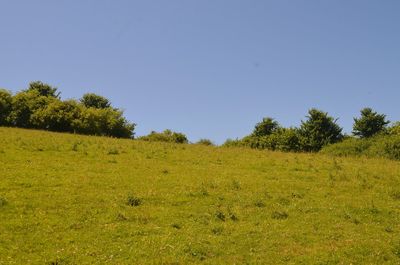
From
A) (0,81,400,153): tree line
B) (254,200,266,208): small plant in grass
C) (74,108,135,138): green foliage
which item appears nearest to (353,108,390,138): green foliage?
(0,81,400,153): tree line

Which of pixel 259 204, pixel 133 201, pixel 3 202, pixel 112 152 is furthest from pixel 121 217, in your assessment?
pixel 112 152

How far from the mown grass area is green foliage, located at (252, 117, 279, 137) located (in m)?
69.1

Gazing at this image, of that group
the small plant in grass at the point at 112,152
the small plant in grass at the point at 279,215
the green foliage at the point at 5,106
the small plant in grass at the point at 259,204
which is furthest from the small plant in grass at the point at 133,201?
the green foliage at the point at 5,106

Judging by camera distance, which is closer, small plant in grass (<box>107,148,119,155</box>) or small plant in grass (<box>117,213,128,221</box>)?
small plant in grass (<box>117,213,128,221</box>)

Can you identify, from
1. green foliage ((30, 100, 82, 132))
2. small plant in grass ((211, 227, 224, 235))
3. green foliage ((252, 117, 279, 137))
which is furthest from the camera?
green foliage ((252, 117, 279, 137))

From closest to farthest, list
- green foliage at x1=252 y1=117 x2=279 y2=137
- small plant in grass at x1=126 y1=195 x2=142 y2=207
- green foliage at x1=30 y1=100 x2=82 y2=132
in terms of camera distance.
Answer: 1. small plant in grass at x1=126 y1=195 x2=142 y2=207
2. green foliage at x1=30 y1=100 x2=82 y2=132
3. green foliage at x1=252 y1=117 x2=279 y2=137

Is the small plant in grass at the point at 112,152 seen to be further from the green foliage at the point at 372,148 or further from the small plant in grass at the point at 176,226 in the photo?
the green foliage at the point at 372,148

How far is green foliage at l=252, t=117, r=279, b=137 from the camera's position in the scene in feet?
338

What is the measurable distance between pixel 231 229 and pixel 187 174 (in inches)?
375

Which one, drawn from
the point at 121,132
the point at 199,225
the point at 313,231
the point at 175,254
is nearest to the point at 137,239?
the point at 175,254

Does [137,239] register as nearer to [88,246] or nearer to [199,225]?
[88,246]

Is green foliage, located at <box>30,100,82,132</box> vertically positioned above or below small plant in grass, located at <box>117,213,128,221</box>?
above

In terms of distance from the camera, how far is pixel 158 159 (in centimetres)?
3356

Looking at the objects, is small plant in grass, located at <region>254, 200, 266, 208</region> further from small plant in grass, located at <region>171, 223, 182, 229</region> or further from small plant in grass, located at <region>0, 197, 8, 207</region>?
small plant in grass, located at <region>0, 197, 8, 207</region>
